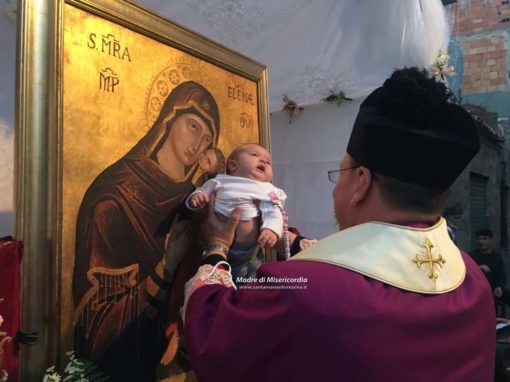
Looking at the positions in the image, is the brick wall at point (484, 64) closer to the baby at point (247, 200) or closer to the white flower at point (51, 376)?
the baby at point (247, 200)

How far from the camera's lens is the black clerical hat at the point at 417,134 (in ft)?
3.70

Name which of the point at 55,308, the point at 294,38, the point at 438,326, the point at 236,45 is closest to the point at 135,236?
the point at 55,308

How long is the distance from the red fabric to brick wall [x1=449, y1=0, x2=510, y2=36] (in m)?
11.3

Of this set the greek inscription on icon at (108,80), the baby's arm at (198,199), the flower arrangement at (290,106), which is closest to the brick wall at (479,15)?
the flower arrangement at (290,106)

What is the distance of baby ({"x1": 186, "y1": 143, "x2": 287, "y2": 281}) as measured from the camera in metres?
1.65

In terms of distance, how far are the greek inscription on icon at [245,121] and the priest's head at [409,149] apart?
99 centimetres

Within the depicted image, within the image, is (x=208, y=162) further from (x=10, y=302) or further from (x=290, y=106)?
(x=290, y=106)

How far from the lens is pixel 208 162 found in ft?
6.26

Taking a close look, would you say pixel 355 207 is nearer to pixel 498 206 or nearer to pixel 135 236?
pixel 135 236

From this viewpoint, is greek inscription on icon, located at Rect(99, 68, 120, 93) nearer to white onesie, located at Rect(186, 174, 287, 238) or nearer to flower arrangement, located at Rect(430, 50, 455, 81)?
white onesie, located at Rect(186, 174, 287, 238)

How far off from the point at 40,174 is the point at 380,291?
0.96 metres

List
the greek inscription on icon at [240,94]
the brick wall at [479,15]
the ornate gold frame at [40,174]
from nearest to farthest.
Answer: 1. the ornate gold frame at [40,174]
2. the greek inscription on icon at [240,94]
3. the brick wall at [479,15]

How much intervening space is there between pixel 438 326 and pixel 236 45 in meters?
2.51

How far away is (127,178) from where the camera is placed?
153 centimetres
